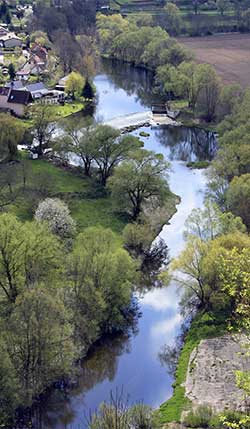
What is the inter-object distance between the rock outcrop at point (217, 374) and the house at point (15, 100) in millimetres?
46902

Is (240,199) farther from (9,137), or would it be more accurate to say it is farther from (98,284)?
(9,137)

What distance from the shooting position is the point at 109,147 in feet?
180

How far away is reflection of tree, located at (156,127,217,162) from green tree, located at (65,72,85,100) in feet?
48.1

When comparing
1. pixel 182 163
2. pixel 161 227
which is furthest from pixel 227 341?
pixel 182 163

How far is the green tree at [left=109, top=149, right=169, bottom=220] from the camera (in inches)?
1924

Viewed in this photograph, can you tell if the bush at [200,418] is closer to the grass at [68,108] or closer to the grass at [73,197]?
the grass at [73,197]

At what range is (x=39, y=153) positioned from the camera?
201 feet

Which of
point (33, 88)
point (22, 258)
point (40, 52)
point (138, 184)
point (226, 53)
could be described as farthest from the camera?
point (226, 53)

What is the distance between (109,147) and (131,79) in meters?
45.8

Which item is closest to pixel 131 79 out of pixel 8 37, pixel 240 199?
pixel 8 37

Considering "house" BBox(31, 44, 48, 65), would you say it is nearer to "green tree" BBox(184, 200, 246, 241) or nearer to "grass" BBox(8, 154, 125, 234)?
"grass" BBox(8, 154, 125, 234)

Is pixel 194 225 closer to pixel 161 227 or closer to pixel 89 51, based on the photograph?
pixel 161 227

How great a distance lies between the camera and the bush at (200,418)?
1110 inches

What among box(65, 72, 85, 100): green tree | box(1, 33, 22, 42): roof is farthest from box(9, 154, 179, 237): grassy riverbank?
box(1, 33, 22, 42): roof
